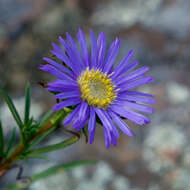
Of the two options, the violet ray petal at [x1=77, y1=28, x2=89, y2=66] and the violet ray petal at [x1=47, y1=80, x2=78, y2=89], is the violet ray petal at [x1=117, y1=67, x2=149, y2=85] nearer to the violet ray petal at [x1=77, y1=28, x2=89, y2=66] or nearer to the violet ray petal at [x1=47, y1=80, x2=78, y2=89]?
the violet ray petal at [x1=77, y1=28, x2=89, y2=66]

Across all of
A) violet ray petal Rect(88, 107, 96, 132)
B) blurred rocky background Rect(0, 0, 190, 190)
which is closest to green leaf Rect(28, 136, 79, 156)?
violet ray petal Rect(88, 107, 96, 132)

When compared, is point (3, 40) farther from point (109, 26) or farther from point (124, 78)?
point (124, 78)

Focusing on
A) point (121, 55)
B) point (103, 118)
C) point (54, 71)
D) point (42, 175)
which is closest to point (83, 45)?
point (54, 71)

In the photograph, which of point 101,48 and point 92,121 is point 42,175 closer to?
point 92,121

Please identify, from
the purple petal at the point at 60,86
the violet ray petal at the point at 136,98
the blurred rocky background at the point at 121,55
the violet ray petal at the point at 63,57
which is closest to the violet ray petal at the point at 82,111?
the purple petal at the point at 60,86

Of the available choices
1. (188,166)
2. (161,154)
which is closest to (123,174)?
(161,154)

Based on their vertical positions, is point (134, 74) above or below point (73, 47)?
below
